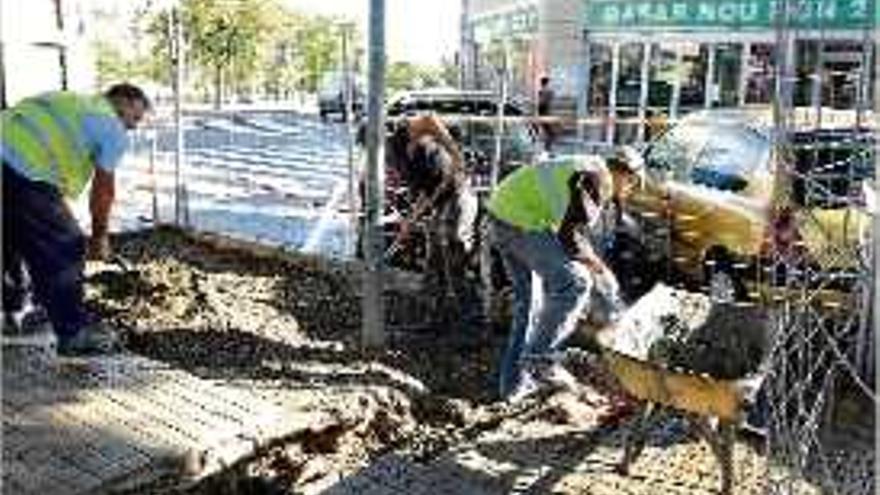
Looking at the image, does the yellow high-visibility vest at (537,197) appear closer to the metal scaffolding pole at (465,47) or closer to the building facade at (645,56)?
the building facade at (645,56)

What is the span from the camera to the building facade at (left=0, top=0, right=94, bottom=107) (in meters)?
11.9

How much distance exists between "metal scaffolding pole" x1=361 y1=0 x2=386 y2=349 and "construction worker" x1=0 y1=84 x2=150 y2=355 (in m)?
1.45

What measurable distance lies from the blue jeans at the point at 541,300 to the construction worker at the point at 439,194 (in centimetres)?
189

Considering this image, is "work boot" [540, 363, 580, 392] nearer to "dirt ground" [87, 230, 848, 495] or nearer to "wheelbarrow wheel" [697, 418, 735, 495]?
"dirt ground" [87, 230, 848, 495]

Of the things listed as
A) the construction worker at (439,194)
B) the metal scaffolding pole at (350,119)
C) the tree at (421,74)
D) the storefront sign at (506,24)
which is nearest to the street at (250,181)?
the metal scaffolding pole at (350,119)

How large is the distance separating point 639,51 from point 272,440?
21653mm

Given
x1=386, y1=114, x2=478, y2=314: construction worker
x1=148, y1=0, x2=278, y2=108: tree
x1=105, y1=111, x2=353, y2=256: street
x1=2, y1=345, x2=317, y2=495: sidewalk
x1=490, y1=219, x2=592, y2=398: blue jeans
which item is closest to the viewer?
x1=2, y1=345, x2=317, y2=495: sidewalk

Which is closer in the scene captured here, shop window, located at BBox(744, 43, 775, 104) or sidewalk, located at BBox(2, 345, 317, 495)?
sidewalk, located at BBox(2, 345, 317, 495)

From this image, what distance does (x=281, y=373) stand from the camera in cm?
740

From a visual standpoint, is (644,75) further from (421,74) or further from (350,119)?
(350,119)

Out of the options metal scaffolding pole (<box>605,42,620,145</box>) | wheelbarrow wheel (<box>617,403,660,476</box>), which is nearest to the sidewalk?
wheelbarrow wheel (<box>617,403,660,476</box>)

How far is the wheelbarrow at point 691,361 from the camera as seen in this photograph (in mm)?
5453

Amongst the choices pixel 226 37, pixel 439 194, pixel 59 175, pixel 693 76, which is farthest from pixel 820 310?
pixel 226 37

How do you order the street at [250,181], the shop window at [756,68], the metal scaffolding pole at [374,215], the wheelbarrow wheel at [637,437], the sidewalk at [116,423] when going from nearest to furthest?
1. the sidewalk at [116,423]
2. the wheelbarrow wheel at [637,437]
3. the metal scaffolding pole at [374,215]
4. the street at [250,181]
5. the shop window at [756,68]
